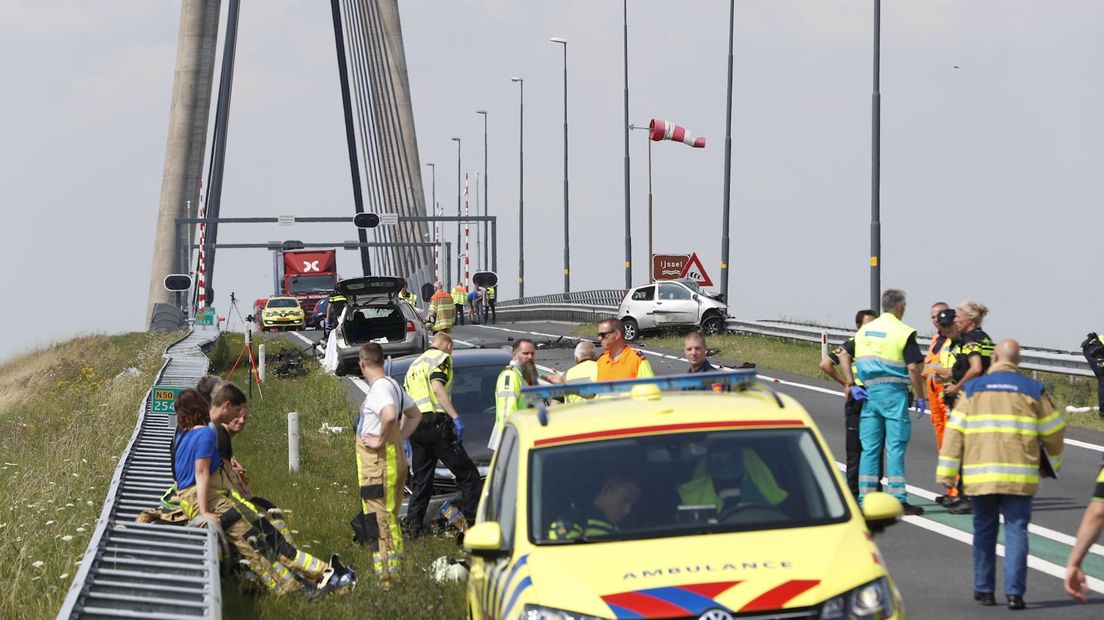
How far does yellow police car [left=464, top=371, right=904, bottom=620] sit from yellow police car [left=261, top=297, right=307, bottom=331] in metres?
51.9

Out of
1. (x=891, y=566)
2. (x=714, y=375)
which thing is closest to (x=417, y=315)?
(x=891, y=566)

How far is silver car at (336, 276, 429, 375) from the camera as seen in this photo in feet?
99.8

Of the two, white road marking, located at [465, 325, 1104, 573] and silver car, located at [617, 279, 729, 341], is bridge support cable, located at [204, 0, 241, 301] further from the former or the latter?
white road marking, located at [465, 325, 1104, 573]

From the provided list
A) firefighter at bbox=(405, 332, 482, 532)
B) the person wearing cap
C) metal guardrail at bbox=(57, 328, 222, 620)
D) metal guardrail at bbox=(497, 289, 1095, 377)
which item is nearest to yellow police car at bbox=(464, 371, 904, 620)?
metal guardrail at bbox=(57, 328, 222, 620)

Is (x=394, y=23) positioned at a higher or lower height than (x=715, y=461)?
higher

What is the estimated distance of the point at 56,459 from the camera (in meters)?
17.3

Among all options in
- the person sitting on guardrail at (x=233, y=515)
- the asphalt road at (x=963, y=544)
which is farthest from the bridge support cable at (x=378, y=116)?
the person sitting on guardrail at (x=233, y=515)

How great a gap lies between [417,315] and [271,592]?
22.2 m

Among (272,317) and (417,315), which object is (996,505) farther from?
(272,317)

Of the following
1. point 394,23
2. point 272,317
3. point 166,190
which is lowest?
point 272,317

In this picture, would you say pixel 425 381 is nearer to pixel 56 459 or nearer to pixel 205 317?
pixel 56 459

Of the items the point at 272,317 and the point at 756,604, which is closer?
the point at 756,604

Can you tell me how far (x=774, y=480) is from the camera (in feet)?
22.2

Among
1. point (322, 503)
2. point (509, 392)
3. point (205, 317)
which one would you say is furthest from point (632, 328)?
point (509, 392)
